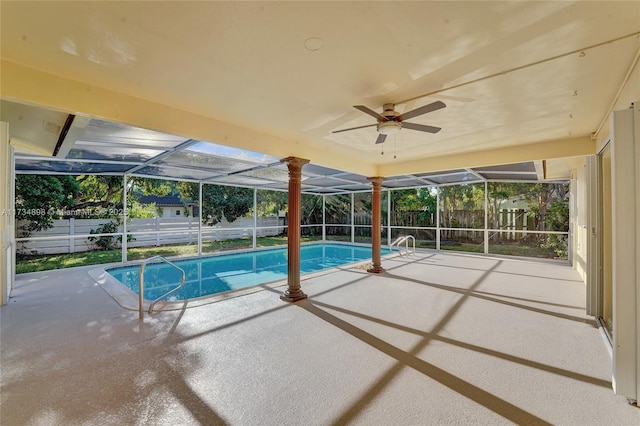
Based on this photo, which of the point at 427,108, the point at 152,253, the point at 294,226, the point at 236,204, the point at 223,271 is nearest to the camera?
→ the point at 427,108

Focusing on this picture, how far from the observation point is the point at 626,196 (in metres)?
2.12

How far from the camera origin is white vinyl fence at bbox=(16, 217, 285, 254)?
945 centimetres

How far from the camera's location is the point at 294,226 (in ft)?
15.6

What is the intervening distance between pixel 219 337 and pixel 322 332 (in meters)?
1.21

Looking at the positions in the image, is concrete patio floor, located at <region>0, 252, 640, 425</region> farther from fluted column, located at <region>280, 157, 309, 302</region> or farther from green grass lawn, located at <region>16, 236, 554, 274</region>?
green grass lawn, located at <region>16, 236, 554, 274</region>

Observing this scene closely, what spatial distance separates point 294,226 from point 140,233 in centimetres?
568

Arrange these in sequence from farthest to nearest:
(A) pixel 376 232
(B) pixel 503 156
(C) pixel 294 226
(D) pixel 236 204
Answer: (D) pixel 236 204 < (A) pixel 376 232 < (B) pixel 503 156 < (C) pixel 294 226

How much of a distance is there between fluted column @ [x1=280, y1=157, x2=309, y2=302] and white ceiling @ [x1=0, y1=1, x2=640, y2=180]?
48.9 inches

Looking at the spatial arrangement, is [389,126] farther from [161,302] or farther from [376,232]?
[161,302]

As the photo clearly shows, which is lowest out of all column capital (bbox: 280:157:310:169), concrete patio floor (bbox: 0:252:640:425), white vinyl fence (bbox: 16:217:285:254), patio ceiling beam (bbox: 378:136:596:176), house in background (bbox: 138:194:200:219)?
concrete patio floor (bbox: 0:252:640:425)

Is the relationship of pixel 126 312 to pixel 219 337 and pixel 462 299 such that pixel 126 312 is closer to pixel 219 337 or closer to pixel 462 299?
pixel 219 337

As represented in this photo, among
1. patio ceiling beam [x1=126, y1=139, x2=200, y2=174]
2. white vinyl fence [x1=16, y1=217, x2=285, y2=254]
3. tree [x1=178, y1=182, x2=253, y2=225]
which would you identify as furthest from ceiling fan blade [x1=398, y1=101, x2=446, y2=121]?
tree [x1=178, y1=182, x2=253, y2=225]

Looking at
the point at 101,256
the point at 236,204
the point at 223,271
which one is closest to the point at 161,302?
the point at 223,271

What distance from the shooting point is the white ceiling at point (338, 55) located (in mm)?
1654
